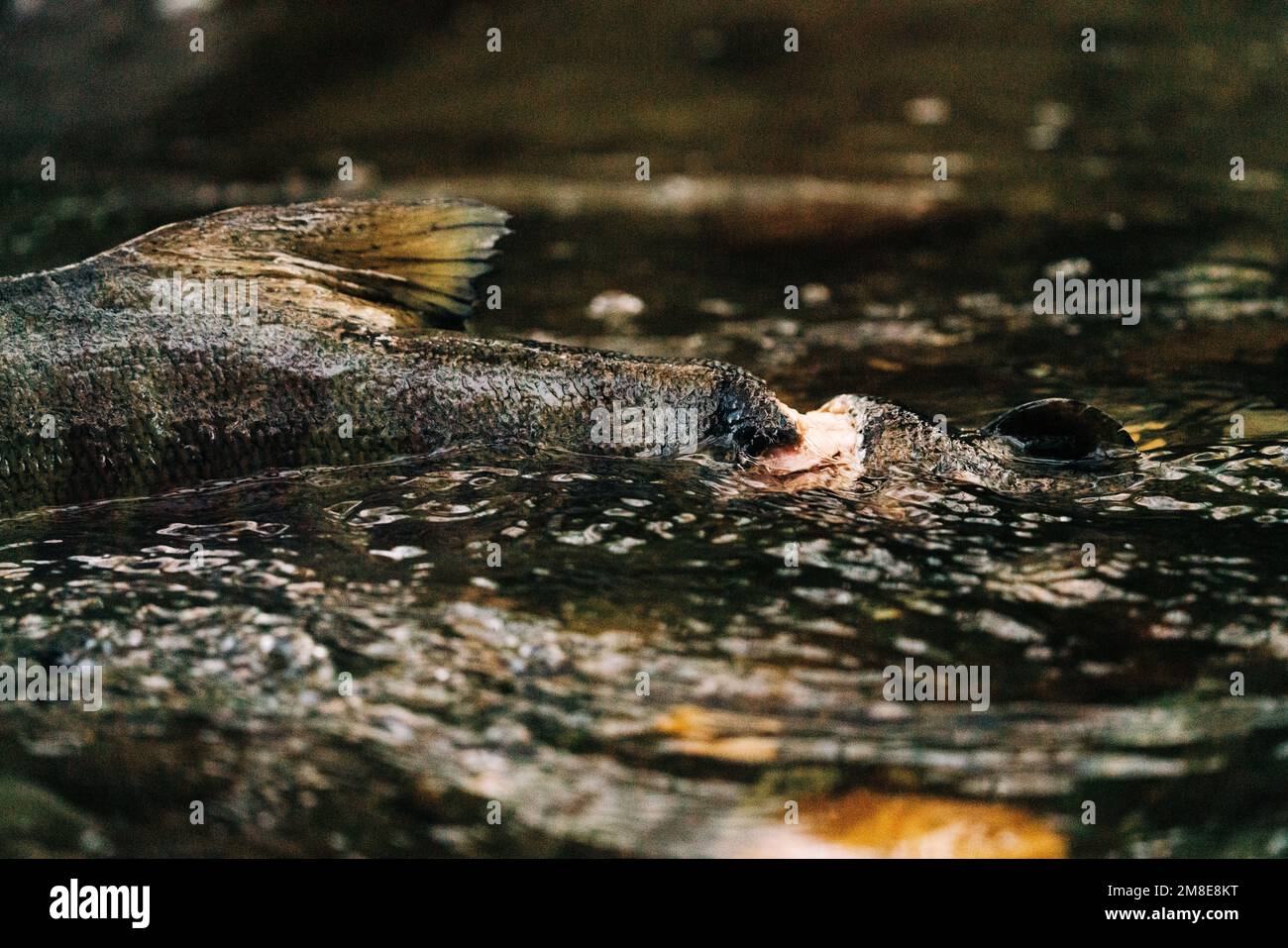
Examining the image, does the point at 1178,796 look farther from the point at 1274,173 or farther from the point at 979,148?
the point at 979,148

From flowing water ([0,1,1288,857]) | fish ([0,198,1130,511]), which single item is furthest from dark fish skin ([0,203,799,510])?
flowing water ([0,1,1288,857])

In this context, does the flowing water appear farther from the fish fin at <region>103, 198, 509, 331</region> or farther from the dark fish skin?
the fish fin at <region>103, 198, 509, 331</region>

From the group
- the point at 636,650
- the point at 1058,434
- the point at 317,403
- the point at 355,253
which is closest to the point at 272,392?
the point at 317,403

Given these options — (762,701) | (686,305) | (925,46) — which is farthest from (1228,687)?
(925,46)

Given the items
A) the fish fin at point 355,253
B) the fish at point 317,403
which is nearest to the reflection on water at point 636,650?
the fish at point 317,403

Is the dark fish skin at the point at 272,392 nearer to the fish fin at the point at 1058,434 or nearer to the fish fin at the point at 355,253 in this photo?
the fish fin at the point at 355,253

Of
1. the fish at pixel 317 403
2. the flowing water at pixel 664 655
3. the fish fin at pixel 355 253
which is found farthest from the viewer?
the fish fin at pixel 355 253

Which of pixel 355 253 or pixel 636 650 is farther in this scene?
pixel 355 253

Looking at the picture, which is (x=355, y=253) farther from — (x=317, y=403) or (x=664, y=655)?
(x=664, y=655)
